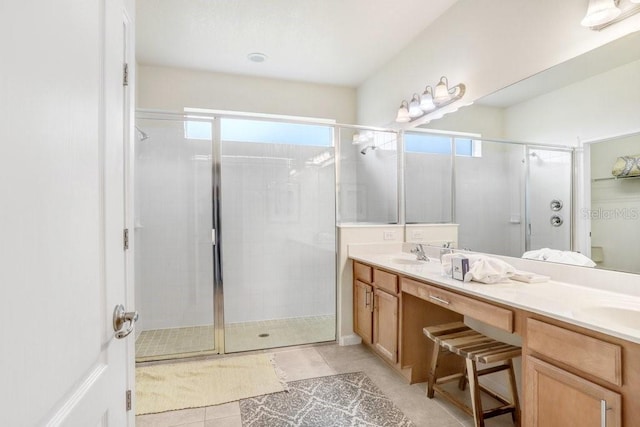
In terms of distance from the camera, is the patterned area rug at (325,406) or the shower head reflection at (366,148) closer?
the patterned area rug at (325,406)

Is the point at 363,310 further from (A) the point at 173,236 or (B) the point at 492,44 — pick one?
(B) the point at 492,44

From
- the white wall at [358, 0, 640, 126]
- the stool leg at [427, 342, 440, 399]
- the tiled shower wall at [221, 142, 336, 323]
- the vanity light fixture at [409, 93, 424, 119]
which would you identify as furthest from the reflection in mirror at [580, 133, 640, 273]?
the tiled shower wall at [221, 142, 336, 323]

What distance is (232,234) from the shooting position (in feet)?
10.0

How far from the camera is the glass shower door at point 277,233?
303 cm

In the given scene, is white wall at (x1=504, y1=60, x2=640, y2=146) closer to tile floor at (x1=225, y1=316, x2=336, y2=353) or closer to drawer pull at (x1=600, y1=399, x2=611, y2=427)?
drawer pull at (x1=600, y1=399, x2=611, y2=427)

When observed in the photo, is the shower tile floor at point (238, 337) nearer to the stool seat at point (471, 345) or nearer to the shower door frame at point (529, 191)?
the stool seat at point (471, 345)

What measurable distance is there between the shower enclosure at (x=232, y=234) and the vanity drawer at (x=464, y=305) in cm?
109

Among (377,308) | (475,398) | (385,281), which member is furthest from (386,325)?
(475,398)

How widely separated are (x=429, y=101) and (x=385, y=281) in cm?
156

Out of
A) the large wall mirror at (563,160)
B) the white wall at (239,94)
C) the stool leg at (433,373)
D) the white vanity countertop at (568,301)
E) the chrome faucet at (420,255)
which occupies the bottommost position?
the stool leg at (433,373)

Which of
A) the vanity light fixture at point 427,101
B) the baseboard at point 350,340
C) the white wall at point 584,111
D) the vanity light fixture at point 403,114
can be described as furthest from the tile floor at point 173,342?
the white wall at point 584,111

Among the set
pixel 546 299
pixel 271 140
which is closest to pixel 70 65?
pixel 546 299

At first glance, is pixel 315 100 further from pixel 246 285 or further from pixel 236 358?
pixel 236 358

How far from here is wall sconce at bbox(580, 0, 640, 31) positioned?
5.11ft
